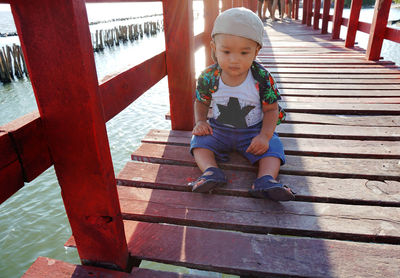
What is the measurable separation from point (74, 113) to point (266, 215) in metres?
1.12

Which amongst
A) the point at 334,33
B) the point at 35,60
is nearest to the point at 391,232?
the point at 35,60

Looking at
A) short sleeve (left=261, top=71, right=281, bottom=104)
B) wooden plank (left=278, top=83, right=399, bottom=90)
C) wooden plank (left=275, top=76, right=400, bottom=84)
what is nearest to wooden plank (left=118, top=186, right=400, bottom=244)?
short sleeve (left=261, top=71, right=281, bottom=104)

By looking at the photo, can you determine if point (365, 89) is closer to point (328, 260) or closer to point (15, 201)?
point (328, 260)

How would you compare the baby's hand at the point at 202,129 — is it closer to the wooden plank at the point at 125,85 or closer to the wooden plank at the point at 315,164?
the wooden plank at the point at 315,164

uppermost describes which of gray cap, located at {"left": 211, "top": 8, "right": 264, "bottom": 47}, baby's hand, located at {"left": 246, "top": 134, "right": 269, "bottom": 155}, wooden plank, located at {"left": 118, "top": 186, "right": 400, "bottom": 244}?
gray cap, located at {"left": 211, "top": 8, "right": 264, "bottom": 47}

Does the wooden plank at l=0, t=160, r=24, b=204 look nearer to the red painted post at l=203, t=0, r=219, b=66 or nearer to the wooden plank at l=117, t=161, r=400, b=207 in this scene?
the wooden plank at l=117, t=161, r=400, b=207

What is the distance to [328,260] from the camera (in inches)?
50.7

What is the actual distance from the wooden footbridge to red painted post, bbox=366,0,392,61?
2.24 metres

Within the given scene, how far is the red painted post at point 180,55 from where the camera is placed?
84.4 inches

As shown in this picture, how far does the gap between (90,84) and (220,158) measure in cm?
125

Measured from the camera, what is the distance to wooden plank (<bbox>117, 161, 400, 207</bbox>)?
1.68 metres

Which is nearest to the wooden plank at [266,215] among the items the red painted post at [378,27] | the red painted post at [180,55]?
the red painted post at [180,55]

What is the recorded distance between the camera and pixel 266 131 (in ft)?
6.28

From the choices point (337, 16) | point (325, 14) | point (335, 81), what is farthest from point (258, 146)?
point (325, 14)
